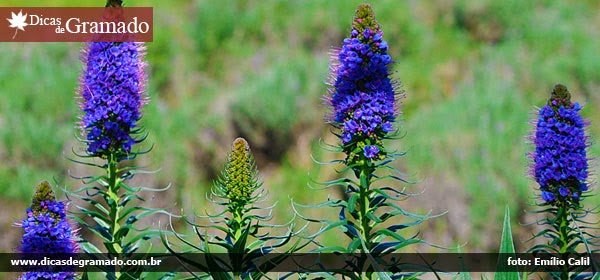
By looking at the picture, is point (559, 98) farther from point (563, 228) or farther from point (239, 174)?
point (239, 174)

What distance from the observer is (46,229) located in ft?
4.98

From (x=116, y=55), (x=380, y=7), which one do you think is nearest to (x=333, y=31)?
(x=380, y=7)

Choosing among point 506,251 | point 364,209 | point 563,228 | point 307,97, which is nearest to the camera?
point 506,251

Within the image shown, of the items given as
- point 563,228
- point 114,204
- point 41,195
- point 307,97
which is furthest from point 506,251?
point 307,97

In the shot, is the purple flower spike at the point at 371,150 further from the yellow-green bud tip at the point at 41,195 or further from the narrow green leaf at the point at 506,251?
the yellow-green bud tip at the point at 41,195

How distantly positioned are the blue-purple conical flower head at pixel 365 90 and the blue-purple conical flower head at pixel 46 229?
633mm

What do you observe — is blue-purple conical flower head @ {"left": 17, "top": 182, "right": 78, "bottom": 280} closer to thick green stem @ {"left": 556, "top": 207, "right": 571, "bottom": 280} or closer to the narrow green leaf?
the narrow green leaf

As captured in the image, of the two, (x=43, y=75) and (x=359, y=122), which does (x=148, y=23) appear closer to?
(x=359, y=122)

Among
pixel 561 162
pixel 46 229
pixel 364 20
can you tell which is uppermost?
pixel 364 20

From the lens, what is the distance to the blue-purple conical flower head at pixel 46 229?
1511mm

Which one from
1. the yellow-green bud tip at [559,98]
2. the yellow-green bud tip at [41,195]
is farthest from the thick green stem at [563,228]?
the yellow-green bud tip at [41,195]

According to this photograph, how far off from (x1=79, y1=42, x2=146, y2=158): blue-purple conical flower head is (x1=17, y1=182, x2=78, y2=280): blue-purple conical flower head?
19 centimetres

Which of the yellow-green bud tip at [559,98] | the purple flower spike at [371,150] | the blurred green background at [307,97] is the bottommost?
the purple flower spike at [371,150]

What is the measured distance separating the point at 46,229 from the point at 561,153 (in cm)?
115
